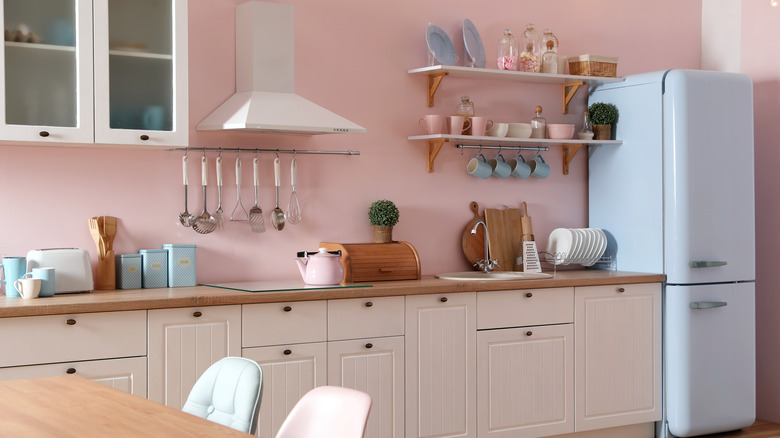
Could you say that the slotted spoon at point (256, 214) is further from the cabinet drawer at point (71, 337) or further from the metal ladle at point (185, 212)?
the cabinet drawer at point (71, 337)

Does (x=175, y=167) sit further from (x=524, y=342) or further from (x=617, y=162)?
(x=617, y=162)

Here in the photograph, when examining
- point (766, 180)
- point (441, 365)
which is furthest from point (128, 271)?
point (766, 180)

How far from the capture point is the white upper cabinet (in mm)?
3244

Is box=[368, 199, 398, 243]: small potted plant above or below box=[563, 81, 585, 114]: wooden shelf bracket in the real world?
below

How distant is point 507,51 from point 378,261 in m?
1.30

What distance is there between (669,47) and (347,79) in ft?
6.65

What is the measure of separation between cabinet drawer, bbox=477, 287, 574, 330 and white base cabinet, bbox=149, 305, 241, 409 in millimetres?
1125

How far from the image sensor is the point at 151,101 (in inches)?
137

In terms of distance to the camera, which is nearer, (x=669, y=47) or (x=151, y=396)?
(x=151, y=396)

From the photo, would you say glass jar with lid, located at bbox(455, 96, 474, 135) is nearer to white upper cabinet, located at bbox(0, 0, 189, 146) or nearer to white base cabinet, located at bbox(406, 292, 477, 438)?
white base cabinet, located at bbox(406, 292, 477, 438)

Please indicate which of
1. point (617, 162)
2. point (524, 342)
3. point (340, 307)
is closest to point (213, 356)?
point (340, 307)

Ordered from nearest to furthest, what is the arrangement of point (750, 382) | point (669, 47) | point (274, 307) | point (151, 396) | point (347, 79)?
point (151, 396)
point (274, 307)
point (347, 79)
point (750, 382)
point (669, 47)

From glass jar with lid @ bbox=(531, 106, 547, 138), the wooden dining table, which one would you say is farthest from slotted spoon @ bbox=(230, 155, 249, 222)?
the wooden dining table

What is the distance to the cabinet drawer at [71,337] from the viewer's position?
3047 millimetres
